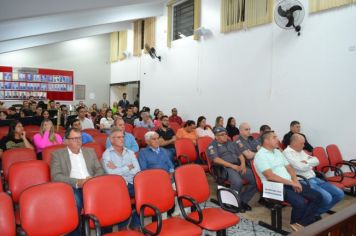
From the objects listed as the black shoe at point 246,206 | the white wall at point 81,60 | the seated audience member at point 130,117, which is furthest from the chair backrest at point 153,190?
the white wall at point 81,60

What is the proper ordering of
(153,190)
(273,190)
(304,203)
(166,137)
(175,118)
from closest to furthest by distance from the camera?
(153,190) → (273,190) → (304,203) → (166,137) → (175,118)

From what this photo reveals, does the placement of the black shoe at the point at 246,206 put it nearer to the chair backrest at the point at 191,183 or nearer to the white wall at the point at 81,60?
the chair backrest at the point at 191,183

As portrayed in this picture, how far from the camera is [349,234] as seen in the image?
1.49 meters

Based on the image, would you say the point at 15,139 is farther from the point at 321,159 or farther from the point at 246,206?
the point at 321,159

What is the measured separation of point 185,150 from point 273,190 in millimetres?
2138

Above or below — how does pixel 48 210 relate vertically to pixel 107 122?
below

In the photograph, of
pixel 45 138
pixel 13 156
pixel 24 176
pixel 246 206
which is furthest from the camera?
pixel 45 138

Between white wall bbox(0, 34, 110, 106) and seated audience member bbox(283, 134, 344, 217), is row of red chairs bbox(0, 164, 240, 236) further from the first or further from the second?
white wall bbox(0, 34, 110, 106)

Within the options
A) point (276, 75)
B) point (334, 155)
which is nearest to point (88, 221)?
point (334, 155)

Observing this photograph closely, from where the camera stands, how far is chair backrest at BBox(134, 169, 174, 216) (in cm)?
263

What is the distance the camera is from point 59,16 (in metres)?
7.04

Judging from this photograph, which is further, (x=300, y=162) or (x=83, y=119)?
(x=83, y=119)

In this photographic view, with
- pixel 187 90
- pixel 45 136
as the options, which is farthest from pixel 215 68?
pixel 45 136

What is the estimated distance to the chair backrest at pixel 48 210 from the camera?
2145 mm
